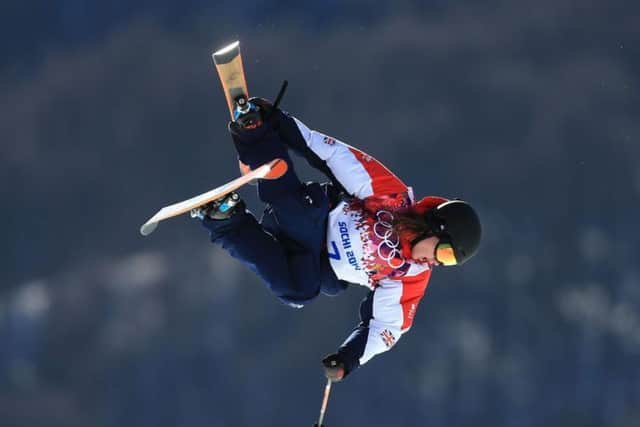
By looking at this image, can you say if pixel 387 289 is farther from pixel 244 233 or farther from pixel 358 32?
pixel 358 32

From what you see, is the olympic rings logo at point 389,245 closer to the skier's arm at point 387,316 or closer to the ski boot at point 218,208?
the skier's arm at point 387,316

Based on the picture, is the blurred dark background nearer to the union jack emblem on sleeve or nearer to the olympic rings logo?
the union jack emblem on sleeve

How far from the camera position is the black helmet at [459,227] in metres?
4.33

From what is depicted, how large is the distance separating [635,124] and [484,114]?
3.65 feet

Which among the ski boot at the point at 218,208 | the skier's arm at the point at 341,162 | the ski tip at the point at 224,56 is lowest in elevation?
the skier's arm at the point at 341,162

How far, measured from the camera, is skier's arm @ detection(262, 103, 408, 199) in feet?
14.9

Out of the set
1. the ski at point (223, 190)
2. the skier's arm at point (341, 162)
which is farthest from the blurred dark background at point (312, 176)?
the ski at point (223, 190)

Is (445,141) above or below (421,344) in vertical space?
above

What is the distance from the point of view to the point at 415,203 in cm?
454

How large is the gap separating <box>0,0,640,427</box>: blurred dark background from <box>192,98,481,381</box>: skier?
8.79 ft

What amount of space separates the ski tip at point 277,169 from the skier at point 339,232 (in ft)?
0.45

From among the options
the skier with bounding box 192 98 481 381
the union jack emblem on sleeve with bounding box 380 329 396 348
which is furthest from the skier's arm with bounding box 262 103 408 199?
the union jack emblem on sleeve with bounding box 380 329 396 348

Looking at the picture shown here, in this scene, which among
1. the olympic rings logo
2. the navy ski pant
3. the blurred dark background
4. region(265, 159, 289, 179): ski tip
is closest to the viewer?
region(265, 159, 289, 179): ski tip

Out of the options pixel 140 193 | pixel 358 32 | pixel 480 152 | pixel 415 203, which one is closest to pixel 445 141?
pixel 480 152
